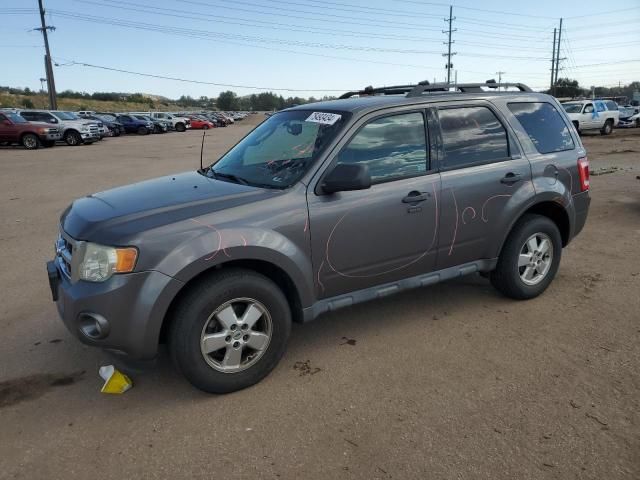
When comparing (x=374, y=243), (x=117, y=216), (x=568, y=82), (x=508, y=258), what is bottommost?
(x=508, y=258)

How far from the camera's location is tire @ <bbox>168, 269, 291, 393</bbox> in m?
3.02

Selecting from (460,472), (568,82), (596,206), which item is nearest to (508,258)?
(460,472)

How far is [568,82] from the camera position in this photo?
84625 mm

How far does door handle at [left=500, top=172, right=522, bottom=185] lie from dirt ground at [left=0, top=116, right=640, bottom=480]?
3.60 ft

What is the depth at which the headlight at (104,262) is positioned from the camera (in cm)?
288

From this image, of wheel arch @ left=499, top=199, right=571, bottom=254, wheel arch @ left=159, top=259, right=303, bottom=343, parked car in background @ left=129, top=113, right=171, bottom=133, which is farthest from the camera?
parked car in background @ left=129, top=113, right=171, bottom=133

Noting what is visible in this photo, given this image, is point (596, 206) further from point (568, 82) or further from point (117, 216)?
point (568, 82)

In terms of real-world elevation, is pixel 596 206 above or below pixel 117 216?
below

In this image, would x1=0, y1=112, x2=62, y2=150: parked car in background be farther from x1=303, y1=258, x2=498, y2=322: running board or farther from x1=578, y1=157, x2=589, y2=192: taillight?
x1=578, y1=157, x2=589, y2=192: taillight

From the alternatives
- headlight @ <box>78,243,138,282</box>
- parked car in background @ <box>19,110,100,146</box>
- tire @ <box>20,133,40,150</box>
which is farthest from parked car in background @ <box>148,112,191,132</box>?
headlight @ <box>78,243,138,282</box>

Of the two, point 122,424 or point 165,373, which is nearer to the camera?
point 122,424

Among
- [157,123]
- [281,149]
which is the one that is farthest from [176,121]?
[281,149]

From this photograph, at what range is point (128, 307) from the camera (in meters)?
2.89

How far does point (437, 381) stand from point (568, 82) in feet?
310
